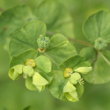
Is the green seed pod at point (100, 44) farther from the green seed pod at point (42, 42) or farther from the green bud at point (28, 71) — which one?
the green bud at point (28, 71)

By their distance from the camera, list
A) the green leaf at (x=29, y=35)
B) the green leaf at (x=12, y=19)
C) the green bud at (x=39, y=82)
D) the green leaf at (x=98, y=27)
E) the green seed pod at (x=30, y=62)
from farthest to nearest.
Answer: the green leaf at (x=12, y=19), the green leaf at (x=98, y=27), the green leaf at (x=29, y=35), the green seed pod at (x=30, y=62), the green bud at (x=39, y=82)

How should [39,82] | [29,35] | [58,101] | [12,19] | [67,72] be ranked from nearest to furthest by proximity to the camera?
[39,82], [67,72], [29,35], [12,19], [58,101]

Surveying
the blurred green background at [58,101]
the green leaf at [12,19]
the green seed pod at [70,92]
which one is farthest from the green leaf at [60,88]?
the blurred green background at [58,101]

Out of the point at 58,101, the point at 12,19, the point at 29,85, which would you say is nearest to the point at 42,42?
the point at 29,85

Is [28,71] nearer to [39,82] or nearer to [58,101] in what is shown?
[39,82]

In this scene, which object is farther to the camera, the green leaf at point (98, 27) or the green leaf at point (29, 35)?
the green leaf at point (98, 27)

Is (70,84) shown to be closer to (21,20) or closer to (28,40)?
(28,40)

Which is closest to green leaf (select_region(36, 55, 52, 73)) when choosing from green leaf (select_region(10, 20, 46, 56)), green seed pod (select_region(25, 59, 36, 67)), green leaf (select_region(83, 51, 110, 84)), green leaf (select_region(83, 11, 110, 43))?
green seed pod (select_region(25, 59, 36, 67))

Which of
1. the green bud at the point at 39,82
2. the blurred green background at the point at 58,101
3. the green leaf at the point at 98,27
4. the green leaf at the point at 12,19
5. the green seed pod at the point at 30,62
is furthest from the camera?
the blurred green background at the point at 58,101
